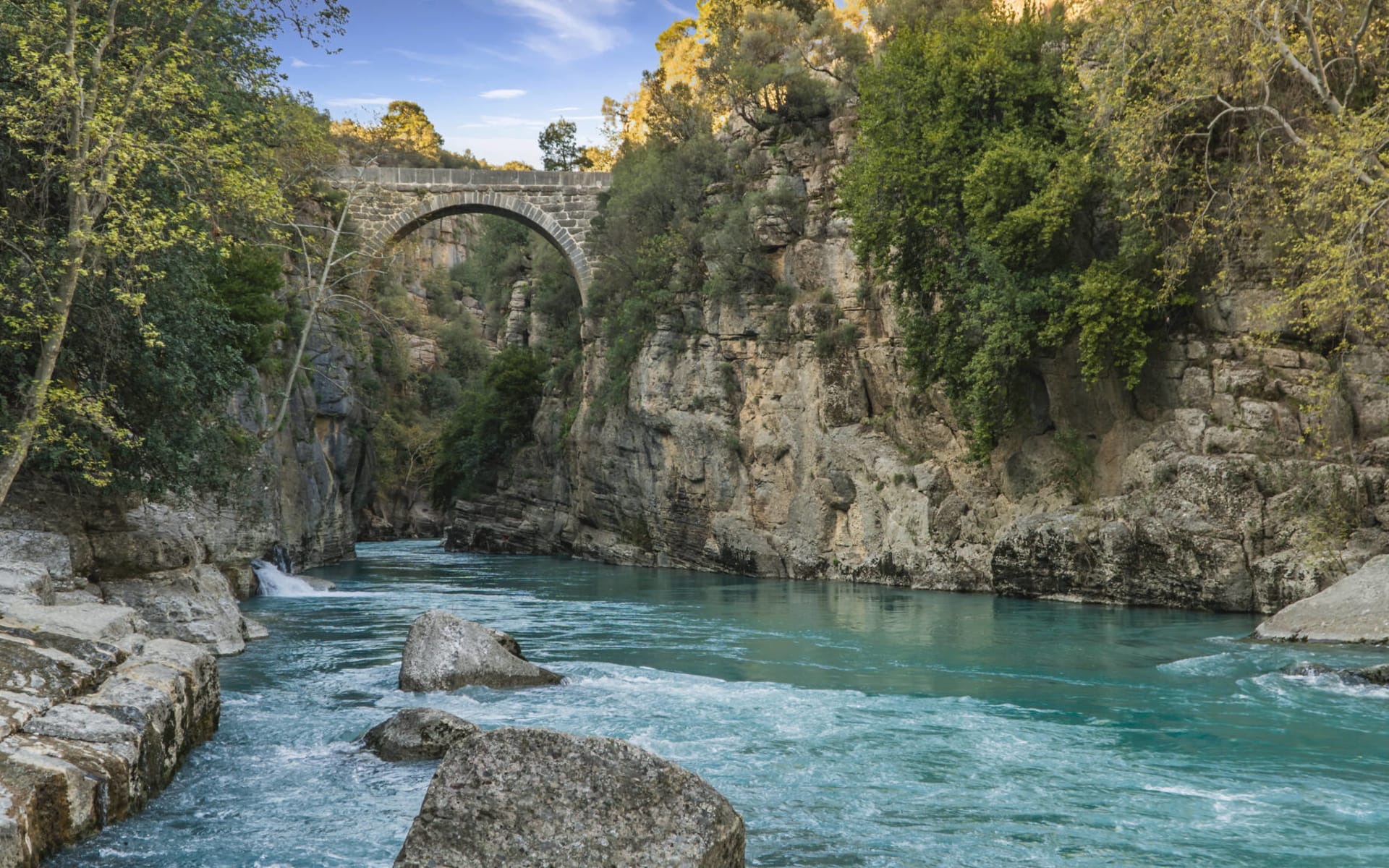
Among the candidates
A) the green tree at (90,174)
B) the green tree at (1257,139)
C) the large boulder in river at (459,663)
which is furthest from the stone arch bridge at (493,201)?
the large boulder in river at (459,663)

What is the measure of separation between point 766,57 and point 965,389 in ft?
52.7

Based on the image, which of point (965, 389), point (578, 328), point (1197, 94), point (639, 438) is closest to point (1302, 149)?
point (1197, 94)

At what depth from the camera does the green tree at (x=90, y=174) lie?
449 inches

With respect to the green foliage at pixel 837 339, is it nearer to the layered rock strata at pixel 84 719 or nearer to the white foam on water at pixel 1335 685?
the white foam on water at pixel 1335 685

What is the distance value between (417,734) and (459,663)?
322cm

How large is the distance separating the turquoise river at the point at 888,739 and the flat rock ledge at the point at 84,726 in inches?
9.2

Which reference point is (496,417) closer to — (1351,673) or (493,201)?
(493,201)

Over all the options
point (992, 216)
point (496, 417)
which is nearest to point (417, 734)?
point (992, 216)

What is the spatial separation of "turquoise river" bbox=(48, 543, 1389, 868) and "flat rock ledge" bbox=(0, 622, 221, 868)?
0.23 meters

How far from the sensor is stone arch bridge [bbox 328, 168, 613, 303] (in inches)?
1596

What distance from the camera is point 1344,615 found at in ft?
50.0

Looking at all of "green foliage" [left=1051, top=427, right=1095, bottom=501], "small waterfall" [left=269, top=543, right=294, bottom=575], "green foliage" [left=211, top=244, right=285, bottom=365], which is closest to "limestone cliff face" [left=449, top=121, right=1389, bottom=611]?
"green foliage" [left=1051, top=427, right=1095, bottom=501]

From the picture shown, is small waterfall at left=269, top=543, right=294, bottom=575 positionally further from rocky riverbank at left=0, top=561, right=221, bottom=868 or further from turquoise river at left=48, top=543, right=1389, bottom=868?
rocky riverbank at left=0, top=561, right=221, bottom=868

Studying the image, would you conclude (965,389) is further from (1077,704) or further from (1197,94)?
(1077,704)
